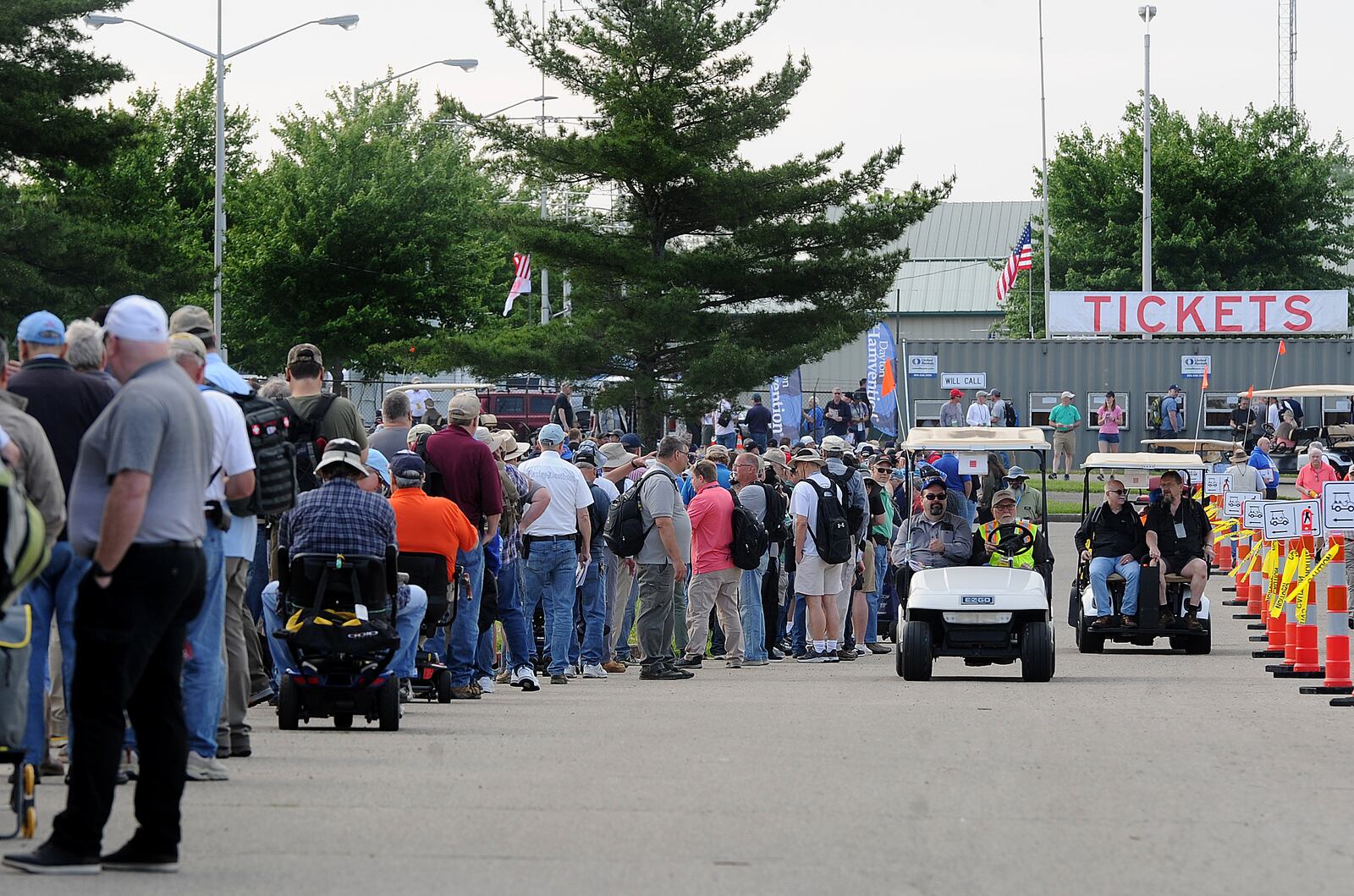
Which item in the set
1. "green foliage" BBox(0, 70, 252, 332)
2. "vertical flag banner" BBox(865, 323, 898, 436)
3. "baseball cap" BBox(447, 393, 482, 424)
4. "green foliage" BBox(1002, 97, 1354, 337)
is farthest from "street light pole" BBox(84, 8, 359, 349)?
"green foliage" BBox(1002, 97, 1354, 337)

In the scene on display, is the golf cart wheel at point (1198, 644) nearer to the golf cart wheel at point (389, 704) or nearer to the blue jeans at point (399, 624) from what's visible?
the blue jeans at point (399, 624)

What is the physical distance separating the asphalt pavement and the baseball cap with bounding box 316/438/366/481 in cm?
147

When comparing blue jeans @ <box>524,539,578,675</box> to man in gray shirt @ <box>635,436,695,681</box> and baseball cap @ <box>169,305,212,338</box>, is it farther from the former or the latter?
baseball cap @ <box>169,305,212,338</box>

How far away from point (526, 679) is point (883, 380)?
99.2 feet

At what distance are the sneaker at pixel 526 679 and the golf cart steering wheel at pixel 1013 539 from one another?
186 inches

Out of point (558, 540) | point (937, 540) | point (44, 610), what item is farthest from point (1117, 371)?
point (44, 610)

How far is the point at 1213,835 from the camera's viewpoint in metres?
7.94

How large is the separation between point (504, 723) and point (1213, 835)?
4960 millimetres

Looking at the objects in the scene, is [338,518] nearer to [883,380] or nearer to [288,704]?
[288,704]

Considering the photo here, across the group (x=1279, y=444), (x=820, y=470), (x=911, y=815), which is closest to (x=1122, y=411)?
(x=1279, y=444)

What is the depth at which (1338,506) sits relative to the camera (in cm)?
1454

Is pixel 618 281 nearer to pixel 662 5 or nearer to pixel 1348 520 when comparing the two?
pixel 662 5

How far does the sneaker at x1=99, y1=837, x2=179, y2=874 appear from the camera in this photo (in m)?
6.76

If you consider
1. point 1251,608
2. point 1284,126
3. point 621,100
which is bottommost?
point 1251,608
